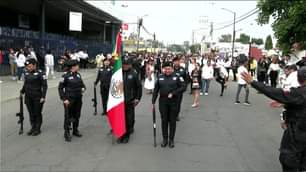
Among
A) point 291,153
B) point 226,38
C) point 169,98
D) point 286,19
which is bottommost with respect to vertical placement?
point 291,153

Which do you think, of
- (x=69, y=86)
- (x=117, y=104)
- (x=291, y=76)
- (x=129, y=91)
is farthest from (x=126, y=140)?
(x=291, y=76)

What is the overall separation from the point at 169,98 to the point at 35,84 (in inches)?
116

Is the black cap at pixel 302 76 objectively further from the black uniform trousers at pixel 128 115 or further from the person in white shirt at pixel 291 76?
the person in white shirt at pixel 291 76

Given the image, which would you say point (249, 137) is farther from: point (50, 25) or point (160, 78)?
point (50, 25)

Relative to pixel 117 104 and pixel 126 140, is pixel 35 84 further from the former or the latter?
pixel 126 140

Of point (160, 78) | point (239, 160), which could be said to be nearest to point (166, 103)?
point (160, 78)

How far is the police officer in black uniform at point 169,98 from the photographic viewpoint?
7801 millimetres

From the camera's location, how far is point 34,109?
8.70 meters

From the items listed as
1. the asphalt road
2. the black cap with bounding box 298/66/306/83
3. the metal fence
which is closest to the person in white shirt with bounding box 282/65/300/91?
the asphalt road

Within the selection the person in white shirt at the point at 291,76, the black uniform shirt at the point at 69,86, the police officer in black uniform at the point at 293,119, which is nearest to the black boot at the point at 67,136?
the black uniform shirt at the point at 69,86

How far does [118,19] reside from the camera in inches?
2229

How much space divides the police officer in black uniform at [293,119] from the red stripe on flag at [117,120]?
3.57 metres

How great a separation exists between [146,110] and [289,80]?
15.2 ft

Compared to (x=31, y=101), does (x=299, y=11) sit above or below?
above
